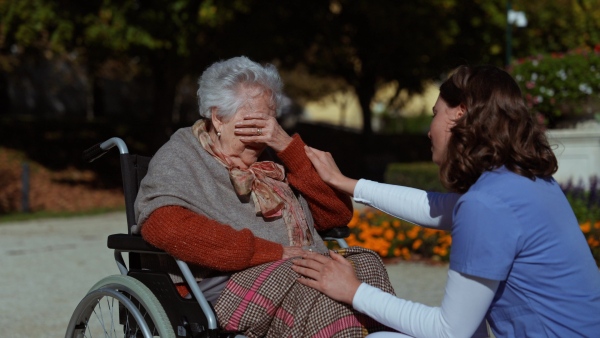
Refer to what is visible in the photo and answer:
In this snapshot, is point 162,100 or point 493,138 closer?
point 493,138

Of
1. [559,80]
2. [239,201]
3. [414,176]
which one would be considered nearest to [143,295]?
[239,201]

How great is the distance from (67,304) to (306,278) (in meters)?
4.44

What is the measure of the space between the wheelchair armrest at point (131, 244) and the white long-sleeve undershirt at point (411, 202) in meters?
0.80

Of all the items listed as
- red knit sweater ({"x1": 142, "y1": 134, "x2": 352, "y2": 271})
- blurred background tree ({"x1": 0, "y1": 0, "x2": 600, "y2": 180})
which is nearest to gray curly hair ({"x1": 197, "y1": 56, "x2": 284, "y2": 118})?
red knit sweater ({"x1": 142, "y1": 134, "x2": 352, "y2": 271})

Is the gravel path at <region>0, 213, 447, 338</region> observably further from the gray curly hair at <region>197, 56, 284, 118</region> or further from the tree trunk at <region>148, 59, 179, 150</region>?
the tree trunk at <region>148, 59, 179, 150</region>

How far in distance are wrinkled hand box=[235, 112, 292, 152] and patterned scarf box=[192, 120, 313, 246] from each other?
131mm

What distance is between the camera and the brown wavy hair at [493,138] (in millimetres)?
2521

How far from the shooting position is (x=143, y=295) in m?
3.37

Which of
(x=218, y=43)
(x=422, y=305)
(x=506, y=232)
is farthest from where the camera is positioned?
(x=218, y=43)

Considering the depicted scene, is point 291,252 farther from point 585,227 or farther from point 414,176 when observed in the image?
point 414,176

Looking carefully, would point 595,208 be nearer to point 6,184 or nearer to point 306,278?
point 306,278

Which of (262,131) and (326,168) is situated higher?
(262,131)

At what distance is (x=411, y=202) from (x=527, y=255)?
837mm

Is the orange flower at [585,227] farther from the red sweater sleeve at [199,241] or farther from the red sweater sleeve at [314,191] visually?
the red sweater sleeve at [199,241]
